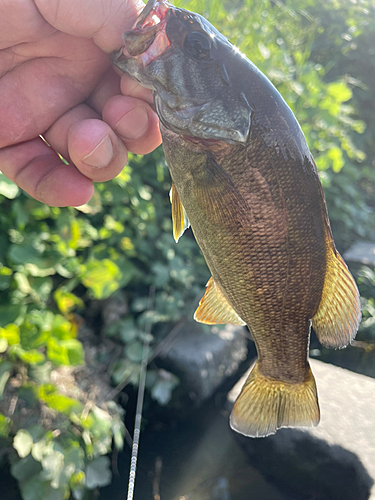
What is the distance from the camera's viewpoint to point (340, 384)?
2535 mm

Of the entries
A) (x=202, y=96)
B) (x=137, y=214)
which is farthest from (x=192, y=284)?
(x=202, y=96)

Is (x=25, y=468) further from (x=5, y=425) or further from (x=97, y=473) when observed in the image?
(x=97, y=473)

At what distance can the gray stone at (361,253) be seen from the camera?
3512mm

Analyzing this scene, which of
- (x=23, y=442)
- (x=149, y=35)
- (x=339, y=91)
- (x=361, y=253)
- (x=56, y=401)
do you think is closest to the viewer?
(x=149, y=35)

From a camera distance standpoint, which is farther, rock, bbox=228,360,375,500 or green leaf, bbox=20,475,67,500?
rock, bbox=228,360,375,500

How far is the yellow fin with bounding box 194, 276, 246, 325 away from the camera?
123 cm

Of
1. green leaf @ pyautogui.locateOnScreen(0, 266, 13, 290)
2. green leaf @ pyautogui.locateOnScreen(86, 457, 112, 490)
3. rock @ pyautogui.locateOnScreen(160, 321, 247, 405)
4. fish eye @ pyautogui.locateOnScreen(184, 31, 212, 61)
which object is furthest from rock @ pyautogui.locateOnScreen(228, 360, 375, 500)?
fish eye @ pyautogui.locateOnScreen(184, 31, 212, 61)

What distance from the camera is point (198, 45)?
978 mm

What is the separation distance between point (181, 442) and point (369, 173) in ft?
13.6

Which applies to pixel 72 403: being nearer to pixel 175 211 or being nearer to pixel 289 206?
pixel 175 211

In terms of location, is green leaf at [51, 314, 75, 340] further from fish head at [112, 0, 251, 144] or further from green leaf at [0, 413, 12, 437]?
fish head at [112, 0, 251, 144]

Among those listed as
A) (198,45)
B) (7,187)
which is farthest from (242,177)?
(7,187)

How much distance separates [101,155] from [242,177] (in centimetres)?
47

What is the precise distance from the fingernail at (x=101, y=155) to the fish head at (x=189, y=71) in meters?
0.25
